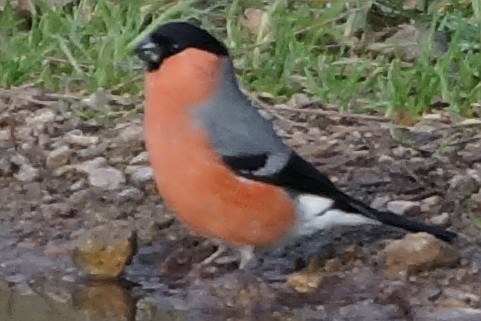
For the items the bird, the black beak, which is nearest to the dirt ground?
the bird

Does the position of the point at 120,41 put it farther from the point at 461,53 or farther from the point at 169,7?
the point at 461,53

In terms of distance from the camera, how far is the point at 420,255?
3.20 meters

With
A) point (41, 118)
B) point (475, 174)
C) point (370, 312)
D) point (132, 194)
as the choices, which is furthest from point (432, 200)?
point (41, 118)

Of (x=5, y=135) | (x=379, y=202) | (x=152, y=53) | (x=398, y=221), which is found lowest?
(x=5, y=135)

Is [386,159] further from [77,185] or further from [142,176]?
[77,185]

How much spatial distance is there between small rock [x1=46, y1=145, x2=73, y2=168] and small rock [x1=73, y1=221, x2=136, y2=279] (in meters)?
0.73

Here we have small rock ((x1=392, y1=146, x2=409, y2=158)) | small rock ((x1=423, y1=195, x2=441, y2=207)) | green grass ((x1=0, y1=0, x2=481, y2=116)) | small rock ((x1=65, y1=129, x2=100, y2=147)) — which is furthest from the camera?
green grass ((x1=0, y1=0, x2=481, y2=116))

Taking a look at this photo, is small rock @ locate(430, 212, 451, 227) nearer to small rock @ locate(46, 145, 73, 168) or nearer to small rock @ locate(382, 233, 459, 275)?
small rock @ locate(382, 233, 459, 275)

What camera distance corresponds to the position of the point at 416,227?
327cm

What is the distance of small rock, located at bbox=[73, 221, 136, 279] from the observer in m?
3.26

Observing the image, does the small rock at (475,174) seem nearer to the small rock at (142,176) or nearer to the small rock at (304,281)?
the small rock at (304,281)

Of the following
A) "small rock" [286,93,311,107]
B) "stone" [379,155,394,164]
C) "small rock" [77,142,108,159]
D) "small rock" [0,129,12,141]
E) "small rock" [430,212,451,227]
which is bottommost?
"small rock" [0,129,12,141]

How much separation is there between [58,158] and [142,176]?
0.99ft

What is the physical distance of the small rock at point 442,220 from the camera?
3475 mm
